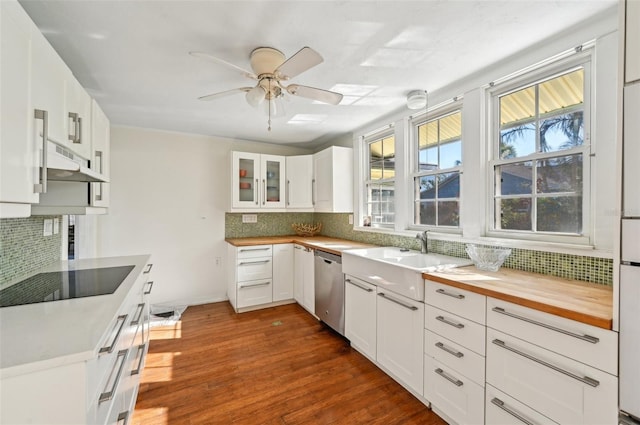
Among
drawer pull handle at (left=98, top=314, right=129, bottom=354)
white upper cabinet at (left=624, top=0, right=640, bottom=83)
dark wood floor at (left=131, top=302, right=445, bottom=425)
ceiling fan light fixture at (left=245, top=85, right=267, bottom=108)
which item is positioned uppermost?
ceiling fan light fixture at (left=245, top=85, right=267, bottom=108)

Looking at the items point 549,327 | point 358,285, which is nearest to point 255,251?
point 358,285

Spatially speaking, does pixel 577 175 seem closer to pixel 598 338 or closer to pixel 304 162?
pixel 598 338

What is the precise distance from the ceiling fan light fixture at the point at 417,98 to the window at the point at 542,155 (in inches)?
21.5

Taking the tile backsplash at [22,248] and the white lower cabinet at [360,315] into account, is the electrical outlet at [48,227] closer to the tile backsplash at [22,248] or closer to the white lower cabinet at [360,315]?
the tile backsplash at [22,248]

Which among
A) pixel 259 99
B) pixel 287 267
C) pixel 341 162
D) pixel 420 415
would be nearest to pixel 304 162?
pixel 341 162

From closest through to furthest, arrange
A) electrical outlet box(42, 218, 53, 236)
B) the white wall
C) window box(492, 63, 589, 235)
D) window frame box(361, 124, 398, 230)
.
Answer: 1. window box(492, 63, 589, 235)
2. electrical outlet box(42, 218, 53, 236)
3. window frame box(361, 124, 398, 230)
4. the white wall

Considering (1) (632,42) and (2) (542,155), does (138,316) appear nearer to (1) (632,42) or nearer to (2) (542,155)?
(1) (632,42)

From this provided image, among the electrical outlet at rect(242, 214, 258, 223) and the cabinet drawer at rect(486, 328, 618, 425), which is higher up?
the electrical outlet at rect(242, 214, 258, 223)

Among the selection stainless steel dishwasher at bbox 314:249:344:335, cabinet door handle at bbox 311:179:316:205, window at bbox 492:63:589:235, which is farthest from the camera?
cabinet door handle at bbox 311:179:316:205

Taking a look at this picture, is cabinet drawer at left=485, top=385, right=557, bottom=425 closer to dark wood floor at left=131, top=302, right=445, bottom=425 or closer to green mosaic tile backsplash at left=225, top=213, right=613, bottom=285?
dark wood floor at left=131, top=302, right=445, bottom=425

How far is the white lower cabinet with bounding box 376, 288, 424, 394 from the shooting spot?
179 centimetres

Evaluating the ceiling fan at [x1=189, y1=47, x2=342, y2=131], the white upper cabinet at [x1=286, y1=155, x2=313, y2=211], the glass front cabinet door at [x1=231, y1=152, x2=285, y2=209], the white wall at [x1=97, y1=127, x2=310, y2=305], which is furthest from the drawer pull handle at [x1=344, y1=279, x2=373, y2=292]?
the white wall at [x1=97, y1=127, x2=310, y2=305]

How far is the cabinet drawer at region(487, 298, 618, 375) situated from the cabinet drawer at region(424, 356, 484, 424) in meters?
0.41

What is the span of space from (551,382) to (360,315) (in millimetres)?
1391
